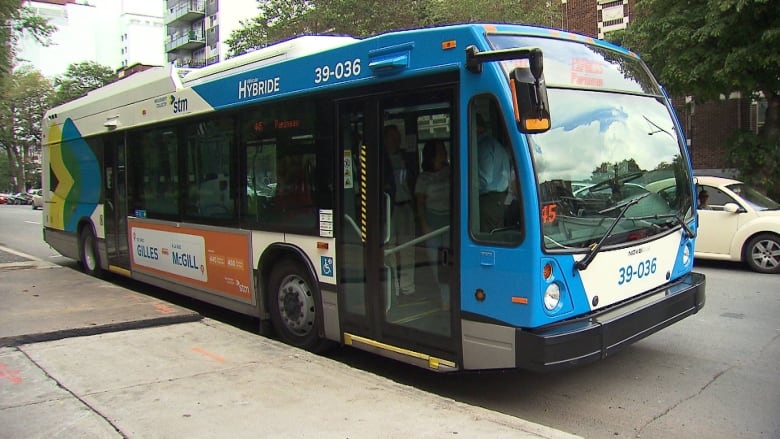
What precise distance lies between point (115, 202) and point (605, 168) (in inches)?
294

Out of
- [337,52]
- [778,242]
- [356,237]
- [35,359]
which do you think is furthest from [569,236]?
[778,242]

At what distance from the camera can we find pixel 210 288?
693cm

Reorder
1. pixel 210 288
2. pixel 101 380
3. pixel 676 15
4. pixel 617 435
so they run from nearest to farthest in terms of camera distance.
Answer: pixel 617 435 → pixel 101 380 → pixel 210 288 → pixel 676 15

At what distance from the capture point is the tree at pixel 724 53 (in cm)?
1281

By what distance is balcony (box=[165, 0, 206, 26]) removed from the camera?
219 ft

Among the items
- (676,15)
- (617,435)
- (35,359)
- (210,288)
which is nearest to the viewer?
(617,435)

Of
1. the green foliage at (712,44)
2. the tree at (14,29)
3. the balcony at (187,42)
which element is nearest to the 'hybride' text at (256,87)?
the tree at (14,29)

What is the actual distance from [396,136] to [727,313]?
5058mm

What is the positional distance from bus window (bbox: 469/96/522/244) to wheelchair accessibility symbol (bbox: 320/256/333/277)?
1.60 m

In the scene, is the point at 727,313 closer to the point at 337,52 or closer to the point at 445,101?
the point at 445,101

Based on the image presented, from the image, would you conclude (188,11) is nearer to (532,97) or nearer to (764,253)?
(764,253)

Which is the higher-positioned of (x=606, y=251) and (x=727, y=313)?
(x=606, y=251)

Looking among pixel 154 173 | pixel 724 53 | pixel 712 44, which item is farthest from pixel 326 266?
pixel 712 44

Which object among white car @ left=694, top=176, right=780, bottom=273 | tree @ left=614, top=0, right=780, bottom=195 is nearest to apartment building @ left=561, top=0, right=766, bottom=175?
tree @ left=614, top=0, right=780, bottom=195
